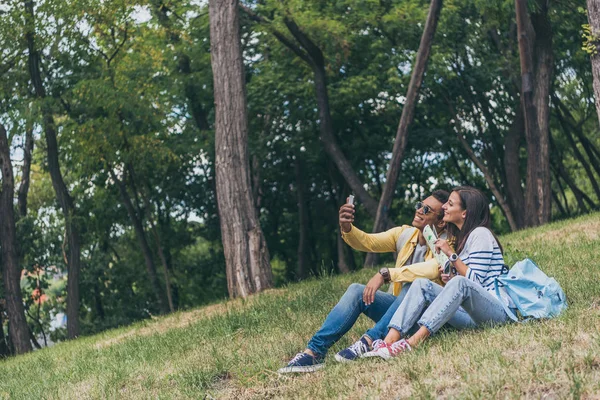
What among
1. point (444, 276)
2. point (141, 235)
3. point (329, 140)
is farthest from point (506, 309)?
point (141, 235)

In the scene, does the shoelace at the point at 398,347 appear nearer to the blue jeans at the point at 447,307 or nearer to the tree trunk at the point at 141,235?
the blue jeans at the point at 447,307

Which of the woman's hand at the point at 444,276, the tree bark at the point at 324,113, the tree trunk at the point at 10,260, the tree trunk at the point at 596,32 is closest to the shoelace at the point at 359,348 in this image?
the woman's hand at the point at 444,276

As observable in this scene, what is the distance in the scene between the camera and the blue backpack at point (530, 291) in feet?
23.4

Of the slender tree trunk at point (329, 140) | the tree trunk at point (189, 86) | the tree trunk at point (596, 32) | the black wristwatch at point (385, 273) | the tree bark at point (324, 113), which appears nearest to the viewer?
the black wristwatch at point (385, 273)

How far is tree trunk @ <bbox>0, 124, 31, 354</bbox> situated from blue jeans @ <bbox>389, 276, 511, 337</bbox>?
46.6 ft

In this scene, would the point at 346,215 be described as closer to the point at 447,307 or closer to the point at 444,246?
the point at 444,246

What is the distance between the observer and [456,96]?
28.6m

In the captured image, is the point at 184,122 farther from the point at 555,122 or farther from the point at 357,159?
the point at 555,122

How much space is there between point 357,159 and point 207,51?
6756 mm

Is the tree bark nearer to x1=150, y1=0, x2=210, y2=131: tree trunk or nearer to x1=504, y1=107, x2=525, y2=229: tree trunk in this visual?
x1=150, y1=0, x2=210, y2=131: tree trunk

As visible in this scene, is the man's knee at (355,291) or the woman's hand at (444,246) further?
the man's knee at (355,291)

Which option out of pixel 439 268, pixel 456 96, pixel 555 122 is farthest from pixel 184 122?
pixel 439 268

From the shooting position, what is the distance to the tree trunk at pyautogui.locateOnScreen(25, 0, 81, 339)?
2077 centimetres

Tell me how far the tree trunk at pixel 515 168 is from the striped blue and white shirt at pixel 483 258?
1835cm
